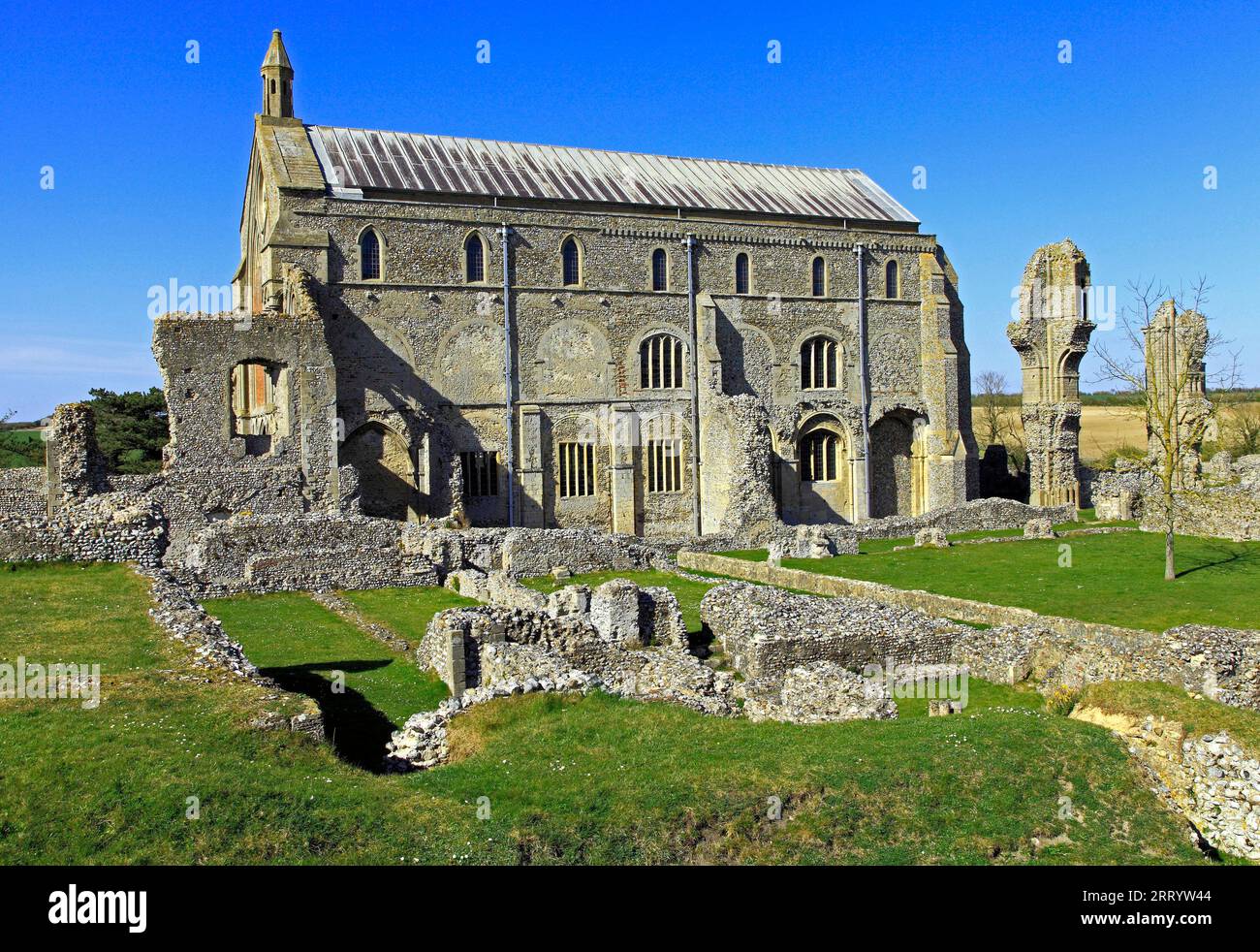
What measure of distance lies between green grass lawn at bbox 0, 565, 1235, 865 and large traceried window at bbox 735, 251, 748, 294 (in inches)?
1345

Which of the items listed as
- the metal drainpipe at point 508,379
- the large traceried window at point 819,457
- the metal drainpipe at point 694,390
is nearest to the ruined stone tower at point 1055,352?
the large traceried window at point 819,457

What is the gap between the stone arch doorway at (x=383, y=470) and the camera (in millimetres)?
38812

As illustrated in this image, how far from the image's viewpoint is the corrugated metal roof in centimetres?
4166

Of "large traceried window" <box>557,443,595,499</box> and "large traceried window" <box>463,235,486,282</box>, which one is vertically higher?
"large traceried window" <box>463,235,486,282</box>

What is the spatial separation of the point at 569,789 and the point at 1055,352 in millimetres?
43873

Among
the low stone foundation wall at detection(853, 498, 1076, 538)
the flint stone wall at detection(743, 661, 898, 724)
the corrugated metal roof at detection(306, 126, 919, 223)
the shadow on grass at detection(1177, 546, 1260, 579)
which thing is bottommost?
the flint stone wall at detection(743, 661, 898, 724)

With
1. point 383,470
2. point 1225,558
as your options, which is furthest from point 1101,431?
point 383,470

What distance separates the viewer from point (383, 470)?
3912 cm

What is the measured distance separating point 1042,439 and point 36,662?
145 ft

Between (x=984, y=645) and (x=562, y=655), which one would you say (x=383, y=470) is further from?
(x=984, y=645)

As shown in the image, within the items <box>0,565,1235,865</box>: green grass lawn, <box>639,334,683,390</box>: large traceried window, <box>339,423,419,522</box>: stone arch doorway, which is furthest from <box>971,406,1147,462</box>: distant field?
<box>0,565,1235,865</box>: green grass lawn

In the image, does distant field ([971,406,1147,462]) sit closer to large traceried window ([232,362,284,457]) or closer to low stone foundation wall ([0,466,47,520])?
large traceried window ([232,362,284,457])
